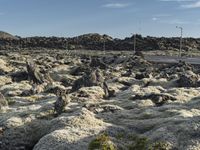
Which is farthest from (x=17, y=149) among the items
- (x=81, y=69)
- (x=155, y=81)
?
(x=81, y=69)

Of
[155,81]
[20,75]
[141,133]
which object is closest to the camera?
[141,133]

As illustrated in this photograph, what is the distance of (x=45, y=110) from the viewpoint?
37625mm

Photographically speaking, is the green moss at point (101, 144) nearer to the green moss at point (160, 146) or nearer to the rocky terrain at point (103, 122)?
the rocky terrain at point (103, 122)

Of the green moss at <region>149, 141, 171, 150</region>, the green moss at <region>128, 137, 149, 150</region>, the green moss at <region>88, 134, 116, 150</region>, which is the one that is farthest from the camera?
the green moss at <region>128, 137, 149, 150</region>

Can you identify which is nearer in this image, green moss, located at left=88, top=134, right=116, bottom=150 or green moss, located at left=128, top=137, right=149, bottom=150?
green moss, located at left=88, top=134, right=116, bottom=150

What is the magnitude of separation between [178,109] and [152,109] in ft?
6.08

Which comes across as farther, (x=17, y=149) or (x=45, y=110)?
(x=45, y=110)

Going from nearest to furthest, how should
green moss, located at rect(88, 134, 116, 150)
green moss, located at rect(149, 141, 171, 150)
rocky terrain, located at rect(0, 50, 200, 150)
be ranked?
green moss, located at rect(149, 141, 171, 150)
green moss, located at rect(88, 134, 116, 150)
rocky terrain, located at rect(0, 50, 200, 150)

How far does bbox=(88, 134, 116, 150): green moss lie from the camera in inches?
1037

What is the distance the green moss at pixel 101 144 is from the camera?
2633 cm

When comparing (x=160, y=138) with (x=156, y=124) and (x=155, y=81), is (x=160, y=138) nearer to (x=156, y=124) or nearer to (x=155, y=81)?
(x=156, y=124)

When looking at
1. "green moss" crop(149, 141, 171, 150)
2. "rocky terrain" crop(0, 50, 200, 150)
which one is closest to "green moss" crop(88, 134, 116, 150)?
"rocky terrain" crop(0, 50, 200, 150)

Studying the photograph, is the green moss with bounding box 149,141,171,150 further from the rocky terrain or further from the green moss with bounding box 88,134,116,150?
the green moss with bounding box 88,134,116,150

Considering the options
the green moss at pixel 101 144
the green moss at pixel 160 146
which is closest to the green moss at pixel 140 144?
the green moss at pixel 160 146
